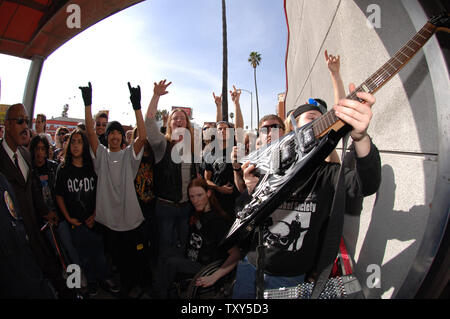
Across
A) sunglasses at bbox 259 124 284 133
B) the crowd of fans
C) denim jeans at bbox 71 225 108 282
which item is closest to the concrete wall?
sunglasses at bbox 259 124 284 133

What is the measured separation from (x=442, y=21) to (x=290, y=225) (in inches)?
46.2

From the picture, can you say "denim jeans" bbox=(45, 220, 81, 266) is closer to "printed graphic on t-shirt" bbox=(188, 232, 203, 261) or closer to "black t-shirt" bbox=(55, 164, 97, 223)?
"black t-shirt" bbox=(55, 164, 97, 223)

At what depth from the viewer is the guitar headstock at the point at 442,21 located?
79 cm

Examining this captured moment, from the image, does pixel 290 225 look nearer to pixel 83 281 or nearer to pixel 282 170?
pixel 282 170

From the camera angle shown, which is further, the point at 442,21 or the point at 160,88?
the point at 160,88

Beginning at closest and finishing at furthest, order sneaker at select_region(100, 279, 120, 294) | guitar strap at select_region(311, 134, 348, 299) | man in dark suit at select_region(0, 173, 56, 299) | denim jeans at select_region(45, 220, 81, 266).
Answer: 1. guitar strap at select_region(311, 134, 348, 299)
2. man in dark suit at select_region(0, 173, 56, 299)
3. denim jeans at select_region(45, 220, 81, 266)
4. sneaker at select_region(100, 279, 120, 294)

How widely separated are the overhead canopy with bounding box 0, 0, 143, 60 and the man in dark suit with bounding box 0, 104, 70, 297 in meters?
1.92

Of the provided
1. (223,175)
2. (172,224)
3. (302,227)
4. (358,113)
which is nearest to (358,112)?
(358,113)

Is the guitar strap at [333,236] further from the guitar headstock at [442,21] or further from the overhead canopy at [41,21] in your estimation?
the overhead canopy at [41,21]

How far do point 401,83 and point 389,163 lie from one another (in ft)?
1.63

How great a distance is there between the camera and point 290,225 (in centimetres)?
123

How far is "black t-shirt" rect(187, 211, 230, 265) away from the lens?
6.28ft

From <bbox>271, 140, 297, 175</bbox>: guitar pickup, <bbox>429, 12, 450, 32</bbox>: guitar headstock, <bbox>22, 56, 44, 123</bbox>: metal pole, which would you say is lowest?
<bbox>271, 140, 297, 175</bbox>: guitar pickup
